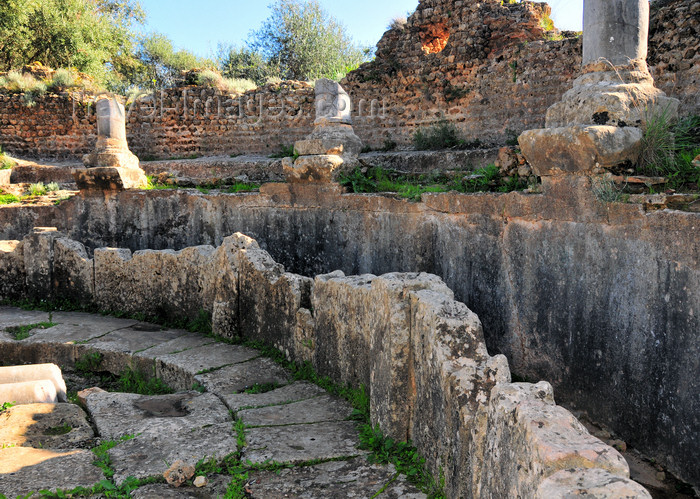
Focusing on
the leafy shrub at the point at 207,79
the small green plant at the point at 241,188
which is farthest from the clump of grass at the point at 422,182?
the leafy shrub at the point at 207,79

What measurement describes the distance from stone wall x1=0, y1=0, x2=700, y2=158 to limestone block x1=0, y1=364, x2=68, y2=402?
804cm

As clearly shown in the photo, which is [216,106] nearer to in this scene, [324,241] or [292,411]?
[324,241]

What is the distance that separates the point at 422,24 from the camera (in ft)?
43.8

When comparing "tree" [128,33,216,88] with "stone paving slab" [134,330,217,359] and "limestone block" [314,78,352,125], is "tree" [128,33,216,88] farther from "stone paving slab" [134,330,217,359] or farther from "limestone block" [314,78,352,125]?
"stone paving slab" [134,330,217,359]

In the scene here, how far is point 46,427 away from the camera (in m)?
3.56

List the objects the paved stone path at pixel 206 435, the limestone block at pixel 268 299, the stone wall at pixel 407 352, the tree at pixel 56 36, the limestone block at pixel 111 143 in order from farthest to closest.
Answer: the tree at pixel 56 36
the limestone block at pixel 111 143
the limestone block at pixel 268 299
the paved stone path at pixel 206 435
the stone wall at pixel 407 352

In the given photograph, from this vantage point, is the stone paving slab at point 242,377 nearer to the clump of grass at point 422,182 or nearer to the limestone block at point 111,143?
the clump of grass at point 422,182

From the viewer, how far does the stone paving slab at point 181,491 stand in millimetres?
2752

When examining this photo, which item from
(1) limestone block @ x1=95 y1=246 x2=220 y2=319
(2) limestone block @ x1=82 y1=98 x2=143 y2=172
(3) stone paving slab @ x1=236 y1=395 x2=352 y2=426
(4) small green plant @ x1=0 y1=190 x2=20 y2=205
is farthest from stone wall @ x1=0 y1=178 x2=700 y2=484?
(4) small green plant @ x1=0 y1=190 x2=20 y2=205

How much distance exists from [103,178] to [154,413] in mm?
6518

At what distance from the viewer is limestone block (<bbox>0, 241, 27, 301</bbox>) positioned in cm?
718

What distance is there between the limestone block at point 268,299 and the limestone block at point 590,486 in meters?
3.23

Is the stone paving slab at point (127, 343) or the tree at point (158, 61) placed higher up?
the tree at point (158, 61)

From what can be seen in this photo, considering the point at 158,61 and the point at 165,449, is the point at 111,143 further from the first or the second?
the point at 158,61
